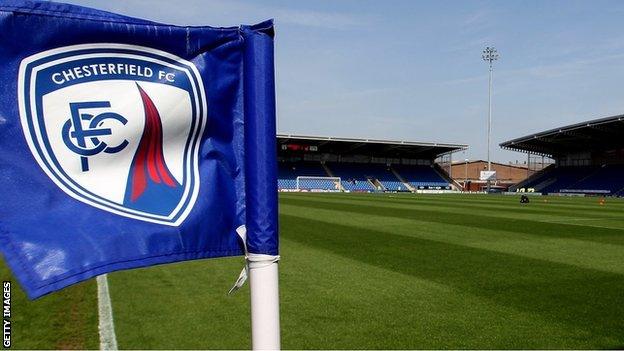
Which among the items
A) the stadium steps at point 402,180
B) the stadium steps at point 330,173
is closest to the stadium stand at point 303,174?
the stadium steps at point 330,173

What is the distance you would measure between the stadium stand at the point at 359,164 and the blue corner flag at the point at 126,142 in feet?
192

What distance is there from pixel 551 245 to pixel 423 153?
63.9 metres

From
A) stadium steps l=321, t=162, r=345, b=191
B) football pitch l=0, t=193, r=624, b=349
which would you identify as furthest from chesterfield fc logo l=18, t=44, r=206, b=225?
stadium steps l=321, t=162, r=345, b=191

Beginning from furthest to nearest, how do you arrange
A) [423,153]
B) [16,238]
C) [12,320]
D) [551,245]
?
[423,153] → [551,245] → [12,320] → [16,238]

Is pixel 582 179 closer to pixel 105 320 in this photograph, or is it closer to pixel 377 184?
pixel 377 184

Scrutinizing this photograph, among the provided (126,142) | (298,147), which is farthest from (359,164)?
(126,142)

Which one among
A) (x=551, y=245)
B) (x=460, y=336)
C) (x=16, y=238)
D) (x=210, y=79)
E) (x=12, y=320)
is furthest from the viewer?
(x=551, y=245)

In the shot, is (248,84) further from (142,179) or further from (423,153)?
(423,153)

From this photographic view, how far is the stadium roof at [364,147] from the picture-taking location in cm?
6438

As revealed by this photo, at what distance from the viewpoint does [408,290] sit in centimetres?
705

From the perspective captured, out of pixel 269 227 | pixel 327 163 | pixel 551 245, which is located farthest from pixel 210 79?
pixel 327 163

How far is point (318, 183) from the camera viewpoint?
63.9 m

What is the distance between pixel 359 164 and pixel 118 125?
7098 centimetres

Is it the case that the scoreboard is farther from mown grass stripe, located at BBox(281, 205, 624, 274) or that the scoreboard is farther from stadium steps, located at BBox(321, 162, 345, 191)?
mown grass stripe, located at BBox(281, 205, 624, 274)
